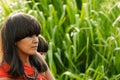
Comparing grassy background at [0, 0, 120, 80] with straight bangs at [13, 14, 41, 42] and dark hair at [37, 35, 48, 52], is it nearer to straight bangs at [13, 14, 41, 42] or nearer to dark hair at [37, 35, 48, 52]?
dark hair at [37, 35, 48, 52]

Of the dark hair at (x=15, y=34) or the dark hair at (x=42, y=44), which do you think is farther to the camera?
the dark hair at (x=42, y=44)

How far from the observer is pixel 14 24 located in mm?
2127

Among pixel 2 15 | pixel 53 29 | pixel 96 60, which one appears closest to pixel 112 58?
pixel 96 60

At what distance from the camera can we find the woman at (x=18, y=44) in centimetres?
212

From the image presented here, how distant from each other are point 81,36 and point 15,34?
213 cm

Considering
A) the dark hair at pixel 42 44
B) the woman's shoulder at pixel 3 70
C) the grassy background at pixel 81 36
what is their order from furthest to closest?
the grassy background at pixel 81 36, the dark hair at pixel 42 44, the woman's shoulder at pixel 3 70

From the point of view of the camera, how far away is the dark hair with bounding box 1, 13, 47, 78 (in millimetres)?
2117

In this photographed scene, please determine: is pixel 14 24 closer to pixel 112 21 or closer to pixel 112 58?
pixel 112 58

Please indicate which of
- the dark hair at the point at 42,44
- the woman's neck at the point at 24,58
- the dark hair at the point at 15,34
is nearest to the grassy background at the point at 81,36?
the dark hair at the point at 42,44

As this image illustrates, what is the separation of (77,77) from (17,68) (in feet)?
5.12

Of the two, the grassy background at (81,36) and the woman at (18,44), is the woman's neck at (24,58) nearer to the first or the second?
the woman at (18,44)

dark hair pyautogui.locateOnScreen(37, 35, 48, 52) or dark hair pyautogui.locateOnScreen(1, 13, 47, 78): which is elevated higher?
dark hair pyautogui.locateOnScreen(1, 13, 47, 78)

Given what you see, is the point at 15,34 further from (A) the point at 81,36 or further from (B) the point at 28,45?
(A) the point at 81,36

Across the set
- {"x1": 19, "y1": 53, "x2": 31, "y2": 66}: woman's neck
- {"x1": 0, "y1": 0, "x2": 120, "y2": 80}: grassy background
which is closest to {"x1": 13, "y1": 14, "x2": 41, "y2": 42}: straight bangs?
{"x1": 19, "y1": 53, "x2": 31, "y2": 66}: woman's neck
